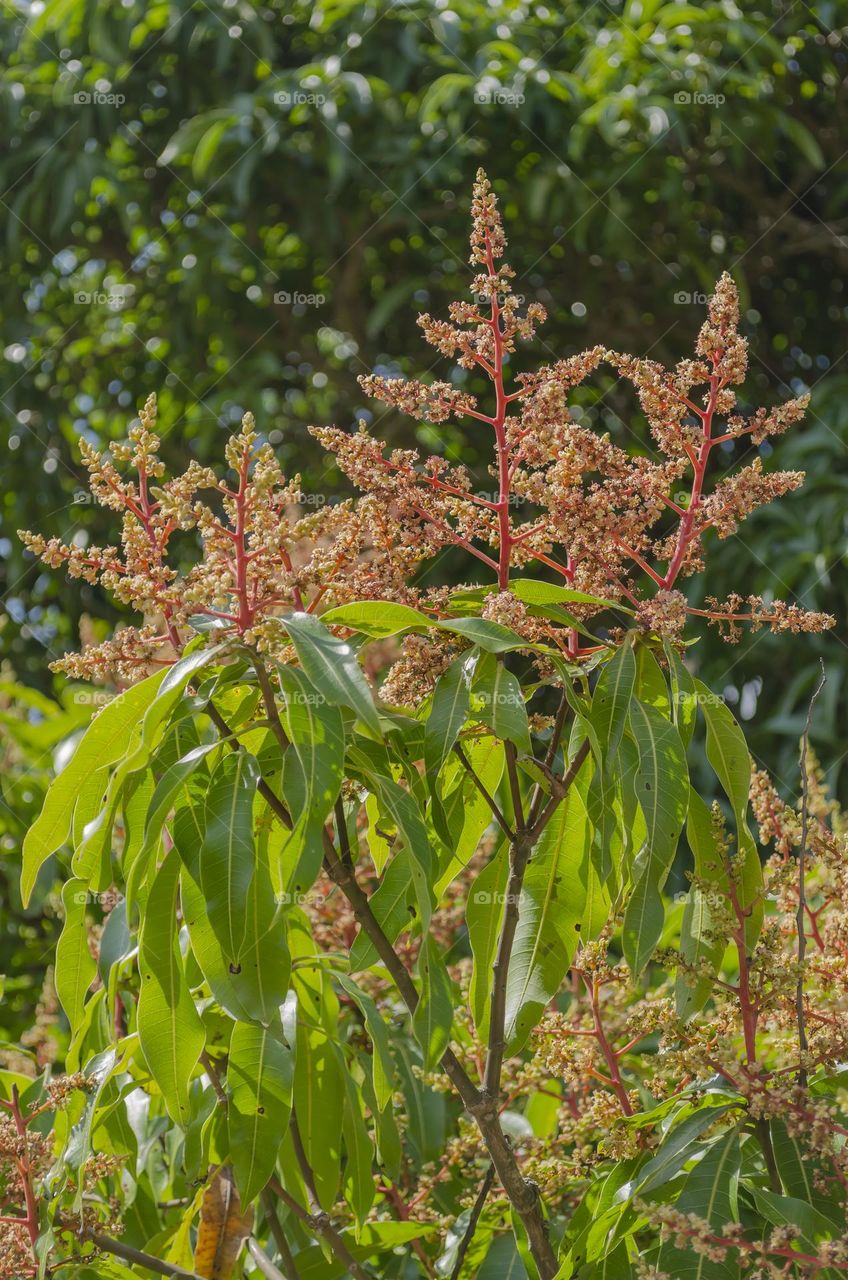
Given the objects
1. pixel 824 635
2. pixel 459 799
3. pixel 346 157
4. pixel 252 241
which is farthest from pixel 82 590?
pixel 459 799

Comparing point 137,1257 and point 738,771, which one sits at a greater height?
point 738,771

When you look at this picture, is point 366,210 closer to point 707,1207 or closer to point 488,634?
point 488,634

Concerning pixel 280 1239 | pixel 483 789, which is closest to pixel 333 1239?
pixel 280 1239

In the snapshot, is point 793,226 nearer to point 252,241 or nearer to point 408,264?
point 408,264

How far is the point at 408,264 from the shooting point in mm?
3422

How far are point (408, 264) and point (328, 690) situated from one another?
2878mm

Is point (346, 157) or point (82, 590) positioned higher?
point (346, 157)

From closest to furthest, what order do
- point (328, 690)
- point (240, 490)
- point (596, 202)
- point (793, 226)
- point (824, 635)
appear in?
1. point (328, 690)
2. point (240, 490)
3. point (824, 635)
4. point (596, 202)
5. point (793, 226)

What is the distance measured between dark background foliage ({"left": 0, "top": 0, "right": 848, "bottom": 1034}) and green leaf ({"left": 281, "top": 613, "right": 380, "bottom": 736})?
2244 mm

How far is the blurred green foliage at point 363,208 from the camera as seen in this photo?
3.12 metres

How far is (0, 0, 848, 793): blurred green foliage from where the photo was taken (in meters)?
3.12

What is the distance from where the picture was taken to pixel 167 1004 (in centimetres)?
83

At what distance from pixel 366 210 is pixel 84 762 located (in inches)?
108

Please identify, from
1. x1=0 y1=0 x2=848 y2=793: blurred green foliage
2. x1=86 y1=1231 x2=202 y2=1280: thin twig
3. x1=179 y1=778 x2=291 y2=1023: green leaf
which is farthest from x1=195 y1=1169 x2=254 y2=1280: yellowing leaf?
x1=0 y1=0 x2=848 y2=793: blurred green foliage
